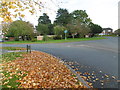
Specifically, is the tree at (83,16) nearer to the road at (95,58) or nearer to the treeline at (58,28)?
the treeline at (58,28)

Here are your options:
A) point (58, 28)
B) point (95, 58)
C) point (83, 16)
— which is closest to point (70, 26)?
point (58, 28)

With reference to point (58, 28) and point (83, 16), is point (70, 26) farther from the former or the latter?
point (83, 16)

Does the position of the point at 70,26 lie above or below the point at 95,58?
above

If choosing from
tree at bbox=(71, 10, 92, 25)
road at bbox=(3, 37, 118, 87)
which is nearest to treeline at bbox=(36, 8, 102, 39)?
tree at bbox=(71, 10, 92, 25)

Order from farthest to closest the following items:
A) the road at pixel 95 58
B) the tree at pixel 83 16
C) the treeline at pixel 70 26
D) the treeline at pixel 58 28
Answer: the tree at pixel 83 16
the treeline at pixel 70 26
the treeline at pixel 58 28
the road at pixel 95 58

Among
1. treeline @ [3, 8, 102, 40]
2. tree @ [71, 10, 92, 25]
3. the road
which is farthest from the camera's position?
tree @ [71, 10, 92, 25]

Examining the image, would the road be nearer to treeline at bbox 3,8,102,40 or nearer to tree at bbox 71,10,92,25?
treeline at bbox 3,8,102,40

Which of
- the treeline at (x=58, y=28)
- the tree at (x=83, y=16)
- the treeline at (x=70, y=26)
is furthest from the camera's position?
the tree at (x=83, y=16)

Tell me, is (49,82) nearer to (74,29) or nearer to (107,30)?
(74,29)

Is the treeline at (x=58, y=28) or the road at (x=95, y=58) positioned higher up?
the treeline at (x=58, y=28)

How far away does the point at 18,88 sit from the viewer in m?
2.59

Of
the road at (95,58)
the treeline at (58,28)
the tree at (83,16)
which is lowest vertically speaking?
the road at (95,58)

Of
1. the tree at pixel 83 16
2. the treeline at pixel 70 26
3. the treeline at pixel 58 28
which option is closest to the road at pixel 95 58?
the treeline at pixel 58 28

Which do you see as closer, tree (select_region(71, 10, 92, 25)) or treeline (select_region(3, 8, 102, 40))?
treeline (select_region(3, 8, 102, 40))
